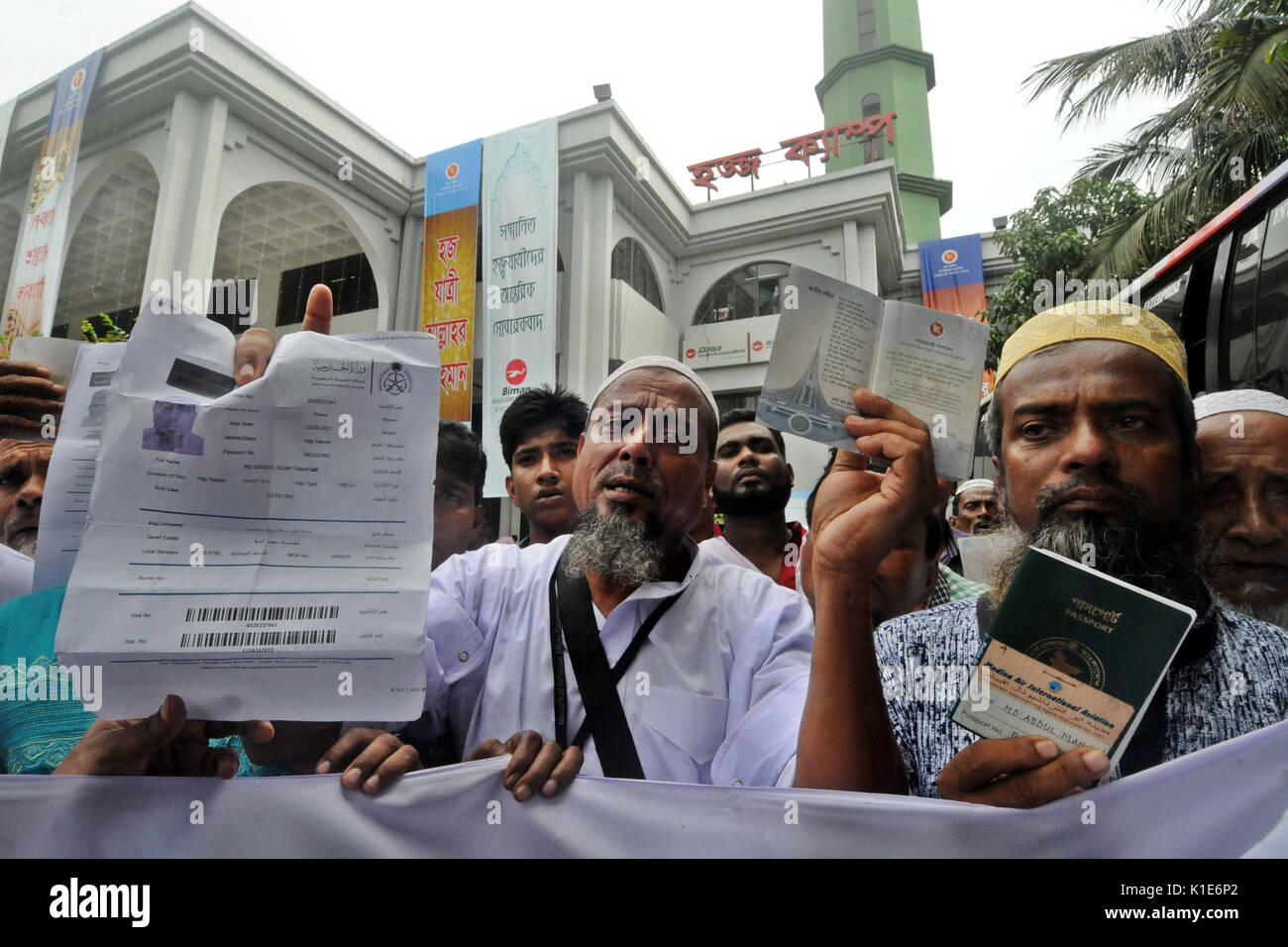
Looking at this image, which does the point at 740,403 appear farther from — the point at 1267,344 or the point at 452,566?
the point at 452,566

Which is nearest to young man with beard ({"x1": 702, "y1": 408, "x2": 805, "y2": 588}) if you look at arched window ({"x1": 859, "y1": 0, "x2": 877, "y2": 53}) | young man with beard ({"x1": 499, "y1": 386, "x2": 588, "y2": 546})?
young man with beard ({"x1": 499, "y1": 386, "x2": 588, "y2": 546})

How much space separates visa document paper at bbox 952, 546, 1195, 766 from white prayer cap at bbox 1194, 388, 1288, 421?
1.35 m

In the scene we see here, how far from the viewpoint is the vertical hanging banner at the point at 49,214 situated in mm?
7594

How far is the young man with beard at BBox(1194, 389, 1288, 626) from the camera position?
1962 mm

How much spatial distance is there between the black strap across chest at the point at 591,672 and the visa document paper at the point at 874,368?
64cm

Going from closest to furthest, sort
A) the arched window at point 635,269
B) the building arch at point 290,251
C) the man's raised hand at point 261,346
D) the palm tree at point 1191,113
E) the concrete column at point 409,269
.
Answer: the man's raised hand at point 261,346 → the palm tree at point 1191,113 → the building arch at point 290,251 → the concrete column at point 409,269 → the arched window at point 635,269

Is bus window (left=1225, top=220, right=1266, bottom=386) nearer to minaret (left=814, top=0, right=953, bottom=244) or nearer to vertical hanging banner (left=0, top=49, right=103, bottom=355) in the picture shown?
vertical hanging banner (left=0, top=49, right=103, bottom=355)

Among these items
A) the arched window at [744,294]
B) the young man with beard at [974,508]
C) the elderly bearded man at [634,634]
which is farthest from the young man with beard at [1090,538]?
the arched window at [744,294]

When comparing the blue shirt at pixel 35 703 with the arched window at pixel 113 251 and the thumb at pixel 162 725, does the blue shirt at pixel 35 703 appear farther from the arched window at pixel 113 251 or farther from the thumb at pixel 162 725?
the arched window at pixel 113 251

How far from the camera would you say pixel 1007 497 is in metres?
1.62

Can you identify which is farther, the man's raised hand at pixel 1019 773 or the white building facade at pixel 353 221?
the white building facade at pixel 353 221
